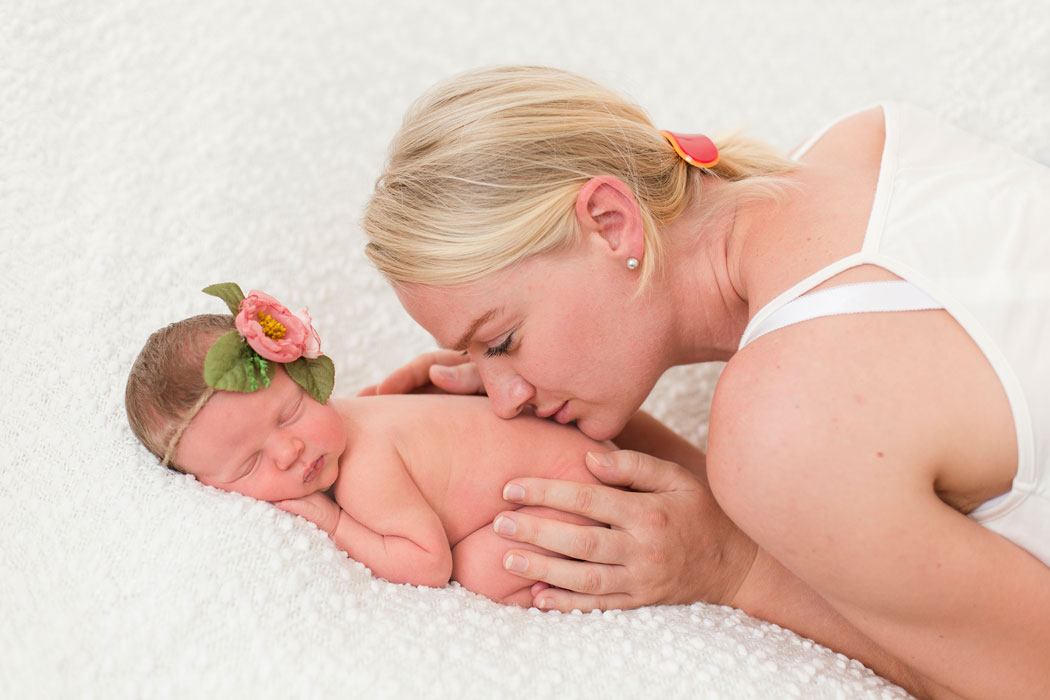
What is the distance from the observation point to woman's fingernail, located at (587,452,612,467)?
156 centimetres

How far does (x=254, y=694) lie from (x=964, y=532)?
91 cm

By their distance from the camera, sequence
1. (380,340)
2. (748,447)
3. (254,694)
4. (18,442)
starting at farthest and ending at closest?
(380,340) < (18,442) < (748,447) < (254,694)

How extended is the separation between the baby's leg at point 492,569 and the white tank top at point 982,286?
0.50m

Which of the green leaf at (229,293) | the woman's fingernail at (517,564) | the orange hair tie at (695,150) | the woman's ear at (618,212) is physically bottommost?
the woman's fingernail at (517,564)

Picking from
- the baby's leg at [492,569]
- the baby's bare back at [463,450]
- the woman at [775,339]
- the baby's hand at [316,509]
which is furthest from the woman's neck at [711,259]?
the baby's hand at [316,509]

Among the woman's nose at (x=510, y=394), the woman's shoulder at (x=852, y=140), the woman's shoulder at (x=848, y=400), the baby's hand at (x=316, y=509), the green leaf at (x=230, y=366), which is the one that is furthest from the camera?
the woman's shoulder at (x=852, y=140)

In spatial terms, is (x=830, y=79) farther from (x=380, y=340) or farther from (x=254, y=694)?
(x=254, y=694)

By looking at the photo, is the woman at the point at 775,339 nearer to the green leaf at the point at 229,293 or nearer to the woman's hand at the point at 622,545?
the woman's hand at the point at 622,545

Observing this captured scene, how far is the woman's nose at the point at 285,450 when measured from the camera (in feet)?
4.49

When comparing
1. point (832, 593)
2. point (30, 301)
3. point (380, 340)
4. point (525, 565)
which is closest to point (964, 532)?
point (832, 593)

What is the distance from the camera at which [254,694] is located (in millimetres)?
1118

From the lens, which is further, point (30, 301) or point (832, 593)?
point (30, 301)

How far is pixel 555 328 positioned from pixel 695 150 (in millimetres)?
377

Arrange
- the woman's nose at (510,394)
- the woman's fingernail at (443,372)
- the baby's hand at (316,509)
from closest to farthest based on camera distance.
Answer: the baby's hand at (316,509) → the woman's nose at (510,394) → the woman's fingernail at (443,372)
